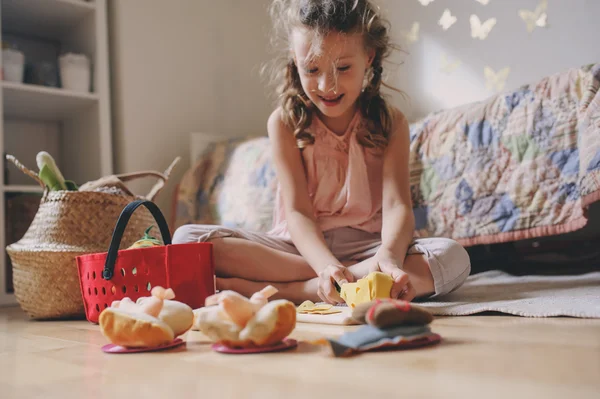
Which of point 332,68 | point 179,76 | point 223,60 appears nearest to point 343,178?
point 332,68

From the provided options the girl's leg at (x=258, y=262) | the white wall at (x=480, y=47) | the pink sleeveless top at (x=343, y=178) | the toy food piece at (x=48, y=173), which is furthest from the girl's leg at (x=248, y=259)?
the white wall at (x=480, y=47)

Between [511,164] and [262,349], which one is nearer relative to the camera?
[262,349]

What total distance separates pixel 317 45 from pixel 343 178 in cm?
33

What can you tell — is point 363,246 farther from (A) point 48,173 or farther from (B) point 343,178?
(A) point 48,173

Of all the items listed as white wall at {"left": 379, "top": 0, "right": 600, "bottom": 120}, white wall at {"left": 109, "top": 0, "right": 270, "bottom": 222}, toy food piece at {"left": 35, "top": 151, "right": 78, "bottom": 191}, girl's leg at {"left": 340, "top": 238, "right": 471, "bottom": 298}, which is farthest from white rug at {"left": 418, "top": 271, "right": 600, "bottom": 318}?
white wall at {"left": 109, "top": 0, "right": 270, "bottom": 222}

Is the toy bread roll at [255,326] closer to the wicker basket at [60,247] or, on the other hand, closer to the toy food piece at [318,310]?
the toy food piece at [318,310]

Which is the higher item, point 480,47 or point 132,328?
point 480,47

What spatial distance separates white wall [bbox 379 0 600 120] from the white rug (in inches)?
28.7

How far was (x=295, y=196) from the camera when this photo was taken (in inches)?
52.2

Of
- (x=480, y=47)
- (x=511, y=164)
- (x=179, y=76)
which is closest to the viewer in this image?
(x=511, y=164)

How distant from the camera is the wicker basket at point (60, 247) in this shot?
1290mm

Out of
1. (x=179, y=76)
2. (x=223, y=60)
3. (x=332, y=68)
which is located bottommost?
(x=332, y=68)

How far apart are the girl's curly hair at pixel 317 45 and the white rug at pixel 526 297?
423mm

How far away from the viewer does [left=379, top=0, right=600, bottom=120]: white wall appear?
183cm
